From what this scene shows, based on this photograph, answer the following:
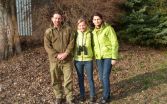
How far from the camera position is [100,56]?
8.02 m

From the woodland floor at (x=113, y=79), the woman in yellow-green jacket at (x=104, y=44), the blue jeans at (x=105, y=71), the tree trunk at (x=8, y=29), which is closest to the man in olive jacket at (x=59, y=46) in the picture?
the woman in yellow-green jacket at (x=104, y=44)

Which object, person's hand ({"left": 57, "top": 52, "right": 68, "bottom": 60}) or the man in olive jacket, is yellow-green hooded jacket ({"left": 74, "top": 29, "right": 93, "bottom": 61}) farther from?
person's hand ({"left": 57, "top": 52, "right": 68, "bottom": 60})

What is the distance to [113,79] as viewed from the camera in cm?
1005

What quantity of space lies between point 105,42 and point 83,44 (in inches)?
18.1

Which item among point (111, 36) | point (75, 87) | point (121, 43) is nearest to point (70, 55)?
point (111, 36)

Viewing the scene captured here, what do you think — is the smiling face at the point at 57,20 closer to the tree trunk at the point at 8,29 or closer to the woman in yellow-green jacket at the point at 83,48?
the woman in yellow-green jacket at the point at 83,48

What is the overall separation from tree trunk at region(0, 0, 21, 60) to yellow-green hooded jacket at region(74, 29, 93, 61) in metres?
3.85

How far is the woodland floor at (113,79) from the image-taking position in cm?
872

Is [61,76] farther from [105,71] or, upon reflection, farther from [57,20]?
[57,20]

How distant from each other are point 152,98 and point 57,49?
255cm

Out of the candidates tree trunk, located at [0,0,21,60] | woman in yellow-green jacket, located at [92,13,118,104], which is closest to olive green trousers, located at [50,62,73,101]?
Result: woman in yellow-green jacket, located at [92,13,118,104]

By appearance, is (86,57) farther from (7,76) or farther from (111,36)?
(7,76)

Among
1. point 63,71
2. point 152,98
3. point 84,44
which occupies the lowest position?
point 152,98

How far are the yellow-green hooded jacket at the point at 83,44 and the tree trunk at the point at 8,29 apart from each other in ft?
12.6
